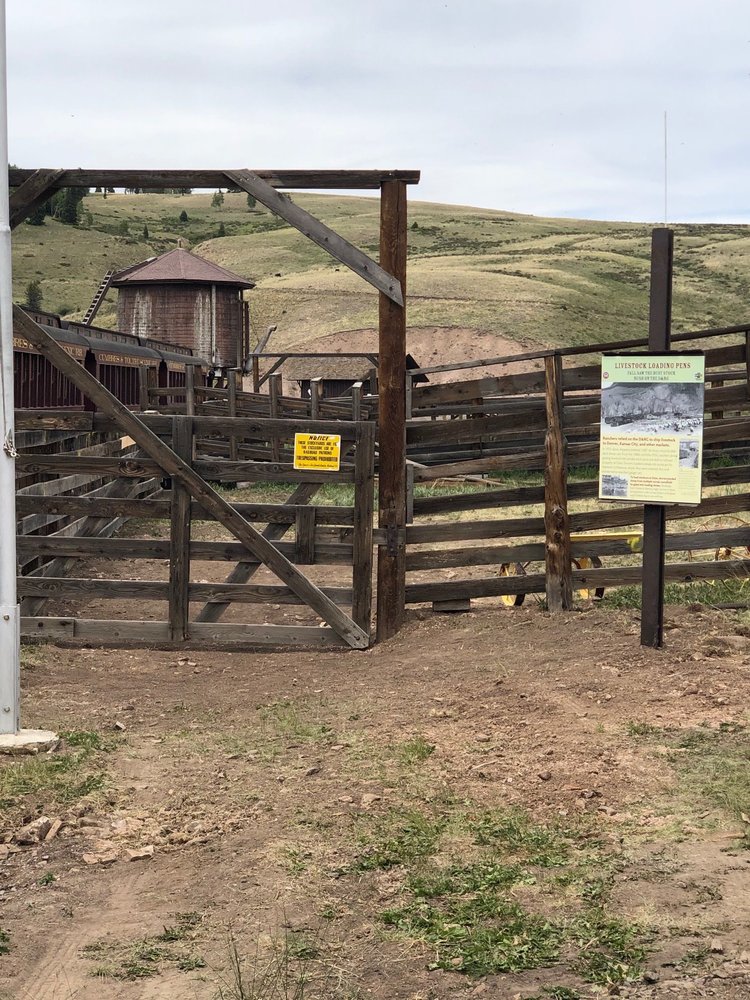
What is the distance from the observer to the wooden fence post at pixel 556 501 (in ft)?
29.6

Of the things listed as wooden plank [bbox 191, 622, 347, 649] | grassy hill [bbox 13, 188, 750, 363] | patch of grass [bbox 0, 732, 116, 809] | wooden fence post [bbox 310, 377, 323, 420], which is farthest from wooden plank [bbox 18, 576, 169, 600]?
Answer: grassy hill [bbox 13, 188, 750, 363]

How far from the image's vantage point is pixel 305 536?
916 centimetres

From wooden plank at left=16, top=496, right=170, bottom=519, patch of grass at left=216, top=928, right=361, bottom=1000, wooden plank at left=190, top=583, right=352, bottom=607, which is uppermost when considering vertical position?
wooden plank at left=16, top=496, right=170, bottom=519

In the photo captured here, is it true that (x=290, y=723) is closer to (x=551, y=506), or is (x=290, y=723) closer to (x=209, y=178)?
(x=551, y=506)

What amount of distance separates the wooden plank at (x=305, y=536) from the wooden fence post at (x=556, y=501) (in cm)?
192

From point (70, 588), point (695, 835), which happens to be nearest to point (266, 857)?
point (695, 835)

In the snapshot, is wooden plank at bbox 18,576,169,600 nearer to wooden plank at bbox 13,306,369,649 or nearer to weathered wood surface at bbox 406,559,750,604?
wooden plank at bbox 13,306,369,649

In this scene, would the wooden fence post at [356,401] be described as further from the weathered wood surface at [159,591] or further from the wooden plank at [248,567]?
the weathered wood surface at [159,591]

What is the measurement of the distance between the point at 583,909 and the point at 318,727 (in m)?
2.88

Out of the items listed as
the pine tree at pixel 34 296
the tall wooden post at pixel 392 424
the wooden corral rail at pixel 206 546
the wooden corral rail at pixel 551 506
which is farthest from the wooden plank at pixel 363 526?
the pine tree at pixel 34 296

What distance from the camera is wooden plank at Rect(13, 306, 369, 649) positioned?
880cm

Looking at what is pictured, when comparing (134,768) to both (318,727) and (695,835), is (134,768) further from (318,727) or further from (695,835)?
(695,835)

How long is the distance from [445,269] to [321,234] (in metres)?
67.5

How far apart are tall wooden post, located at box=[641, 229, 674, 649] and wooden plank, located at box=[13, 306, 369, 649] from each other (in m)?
2.41
